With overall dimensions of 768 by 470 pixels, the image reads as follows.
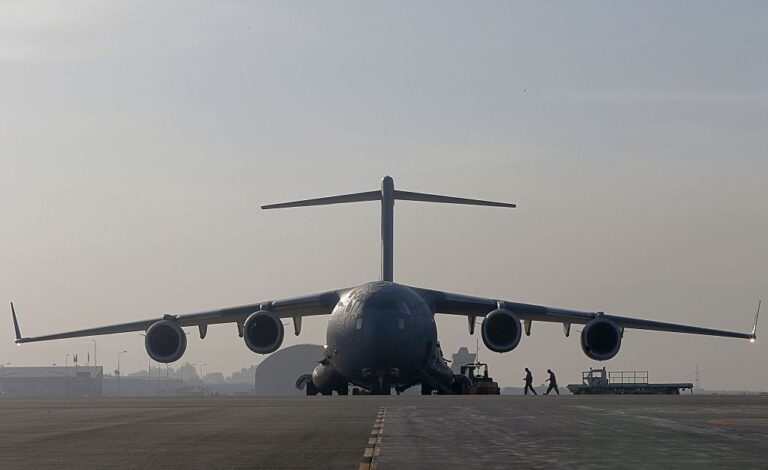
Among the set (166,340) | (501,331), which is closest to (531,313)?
(501,331)

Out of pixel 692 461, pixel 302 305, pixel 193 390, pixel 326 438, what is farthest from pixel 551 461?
pixel 193 390

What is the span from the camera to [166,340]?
157 ft

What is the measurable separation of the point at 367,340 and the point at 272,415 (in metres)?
19.2

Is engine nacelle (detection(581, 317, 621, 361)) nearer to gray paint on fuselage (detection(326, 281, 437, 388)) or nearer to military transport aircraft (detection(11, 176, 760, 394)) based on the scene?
military transport aircraft (detection(11, 176, 760, 394))

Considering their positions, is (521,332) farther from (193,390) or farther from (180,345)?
(193,390)

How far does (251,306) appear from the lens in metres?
48.8

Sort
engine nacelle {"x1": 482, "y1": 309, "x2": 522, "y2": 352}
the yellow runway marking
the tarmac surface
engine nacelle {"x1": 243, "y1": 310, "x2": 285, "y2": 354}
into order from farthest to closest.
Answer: engine nacelle {"x1": 243, "y1": 310, "x2": 285, "y2": 354} → engine nacelle {"x1": 482, "y1": 309, "x2": 522, "y2": 352} → the tarmac surface → the yellow runway marking

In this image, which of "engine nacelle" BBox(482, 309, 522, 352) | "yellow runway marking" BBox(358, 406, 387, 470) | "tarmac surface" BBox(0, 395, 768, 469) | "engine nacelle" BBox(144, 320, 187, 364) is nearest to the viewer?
"yellow runway marking" BBox(358, 406, 387, 470)

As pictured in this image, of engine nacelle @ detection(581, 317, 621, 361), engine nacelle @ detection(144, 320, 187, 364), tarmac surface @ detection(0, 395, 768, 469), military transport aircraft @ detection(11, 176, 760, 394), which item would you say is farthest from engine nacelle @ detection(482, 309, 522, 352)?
tarmac surface @ detection(0, 395, 768, 469)

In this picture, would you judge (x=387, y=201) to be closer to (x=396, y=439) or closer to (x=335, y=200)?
(x=335, y=200)

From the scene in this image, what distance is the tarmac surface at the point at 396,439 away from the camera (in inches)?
514

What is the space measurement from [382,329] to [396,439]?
26.9 meters

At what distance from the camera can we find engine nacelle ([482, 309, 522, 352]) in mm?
46250

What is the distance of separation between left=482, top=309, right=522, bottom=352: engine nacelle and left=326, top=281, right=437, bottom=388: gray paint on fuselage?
2116mm
